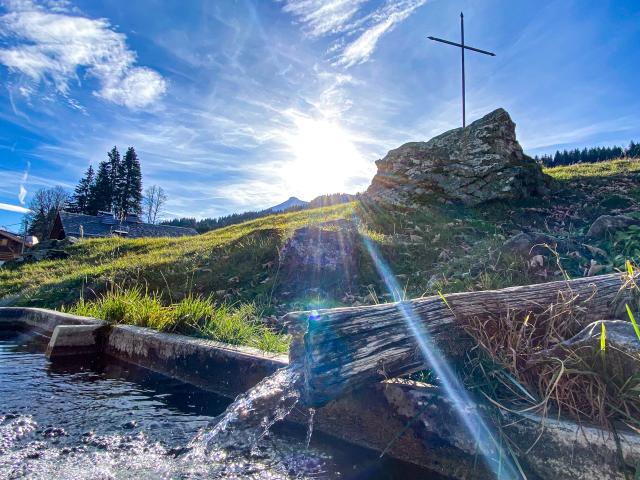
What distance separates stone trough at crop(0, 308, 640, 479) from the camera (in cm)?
155

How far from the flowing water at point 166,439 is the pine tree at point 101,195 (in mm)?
57615

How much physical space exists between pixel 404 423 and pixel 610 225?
450 centimetres

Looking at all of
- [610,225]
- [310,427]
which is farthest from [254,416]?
[610,225]

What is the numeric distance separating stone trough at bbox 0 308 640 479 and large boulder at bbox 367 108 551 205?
6418 millimetres

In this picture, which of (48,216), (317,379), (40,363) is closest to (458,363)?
(317,379)

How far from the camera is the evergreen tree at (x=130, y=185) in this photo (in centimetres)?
5503

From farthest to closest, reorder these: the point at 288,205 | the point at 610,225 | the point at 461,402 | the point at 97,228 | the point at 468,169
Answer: the point at 288,205
the point at 97,228
the point at 468,169
the point at 610,225
the point at 461,402

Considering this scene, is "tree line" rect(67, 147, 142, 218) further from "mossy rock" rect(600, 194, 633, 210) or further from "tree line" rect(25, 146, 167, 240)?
"mossy rock" rect(600, 194, 633, 210)

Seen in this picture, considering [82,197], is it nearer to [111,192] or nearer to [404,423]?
[111,192]

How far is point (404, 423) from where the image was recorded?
202 cm

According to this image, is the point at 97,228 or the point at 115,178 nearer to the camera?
the point at 97,228

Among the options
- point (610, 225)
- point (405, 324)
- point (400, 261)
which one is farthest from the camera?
point (400, 261)

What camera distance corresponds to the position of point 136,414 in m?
2.55

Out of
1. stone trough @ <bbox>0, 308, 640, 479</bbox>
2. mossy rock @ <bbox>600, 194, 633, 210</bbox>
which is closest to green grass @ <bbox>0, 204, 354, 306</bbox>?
stone trough @ <bbox>0, 308, 640, 479</bbox>
